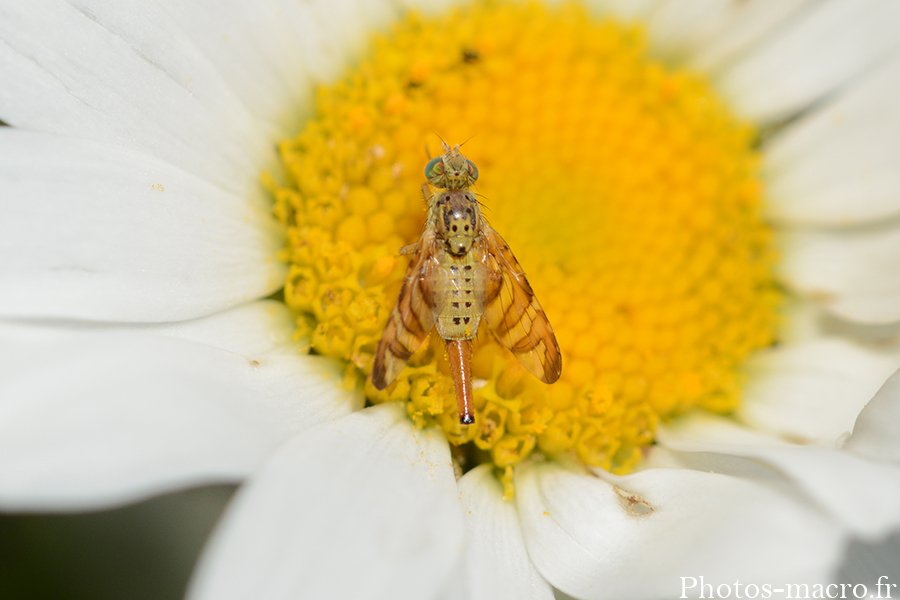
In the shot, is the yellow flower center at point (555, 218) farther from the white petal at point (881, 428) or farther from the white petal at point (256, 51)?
the white petal at point (881, 428)

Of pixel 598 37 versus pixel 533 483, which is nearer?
pixel 533 483

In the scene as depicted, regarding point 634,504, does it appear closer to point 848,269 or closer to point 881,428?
point 881,428

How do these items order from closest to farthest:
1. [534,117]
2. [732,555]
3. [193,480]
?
[193,480]
[732,555]
[534,117]

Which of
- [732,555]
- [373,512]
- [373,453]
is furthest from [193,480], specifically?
[732,555]

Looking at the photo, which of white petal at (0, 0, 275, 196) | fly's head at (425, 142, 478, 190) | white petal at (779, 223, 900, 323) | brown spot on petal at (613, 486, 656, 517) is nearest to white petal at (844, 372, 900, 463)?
brown spot on petal at (613, 486, 656, 517)

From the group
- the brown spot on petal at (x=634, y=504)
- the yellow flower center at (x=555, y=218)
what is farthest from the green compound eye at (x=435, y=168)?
the brown spot on petal at (x=634, y=504)

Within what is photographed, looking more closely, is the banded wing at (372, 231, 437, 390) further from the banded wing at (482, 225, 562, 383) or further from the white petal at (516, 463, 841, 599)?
the white petal at (516, 463, 841, 599)

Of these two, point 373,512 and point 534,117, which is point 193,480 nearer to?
point 373,512
